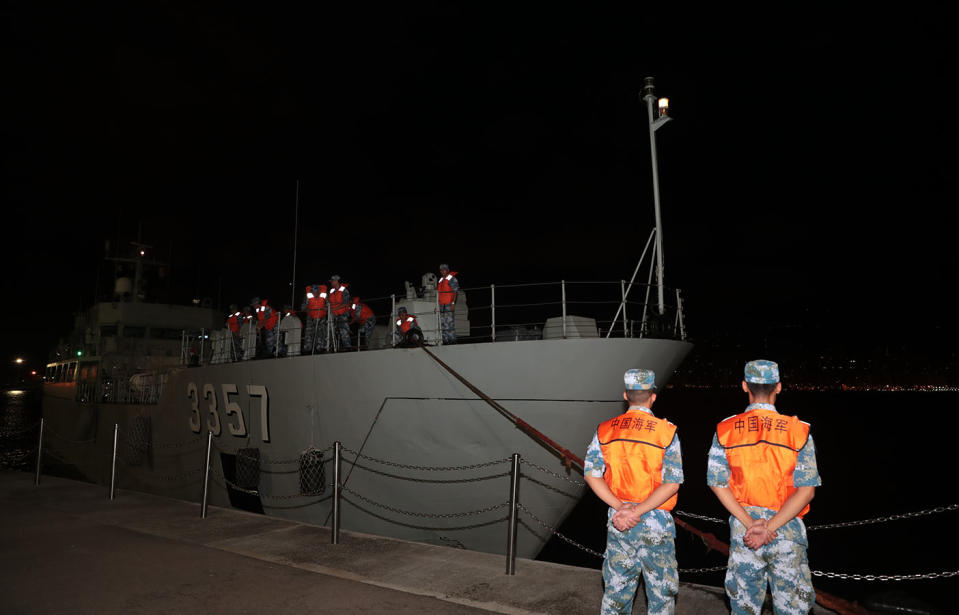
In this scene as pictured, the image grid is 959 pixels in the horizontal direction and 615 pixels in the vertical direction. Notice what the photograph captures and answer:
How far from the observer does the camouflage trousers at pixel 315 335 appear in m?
9.45

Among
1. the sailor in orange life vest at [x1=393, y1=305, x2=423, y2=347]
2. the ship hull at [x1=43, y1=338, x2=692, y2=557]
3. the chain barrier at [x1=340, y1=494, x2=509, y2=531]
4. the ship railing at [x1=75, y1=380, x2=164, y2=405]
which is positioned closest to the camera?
the ship hull at [x1=43, y1=338, x2=692, y2=557]

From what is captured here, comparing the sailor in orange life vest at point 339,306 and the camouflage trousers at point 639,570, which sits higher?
the sailor in orange life vest at point 339,306

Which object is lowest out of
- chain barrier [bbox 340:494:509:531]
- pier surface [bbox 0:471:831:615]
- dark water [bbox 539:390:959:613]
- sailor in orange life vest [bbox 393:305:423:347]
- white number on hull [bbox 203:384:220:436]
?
dark water [bbox 539:390:959:613]

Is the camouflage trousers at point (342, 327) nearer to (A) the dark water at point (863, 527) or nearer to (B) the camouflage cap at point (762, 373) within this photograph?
(B) the camouflage cap at point (762, 373)

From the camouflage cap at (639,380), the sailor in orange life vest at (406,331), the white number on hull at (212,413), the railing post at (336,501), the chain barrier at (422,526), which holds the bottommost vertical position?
the chain barrier at (422,526)

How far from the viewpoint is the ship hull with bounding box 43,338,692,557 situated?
22.9ft

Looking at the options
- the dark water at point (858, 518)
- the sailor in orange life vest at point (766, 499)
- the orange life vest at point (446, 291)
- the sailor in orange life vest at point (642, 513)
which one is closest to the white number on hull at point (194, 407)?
the dark water at point (858, 518)

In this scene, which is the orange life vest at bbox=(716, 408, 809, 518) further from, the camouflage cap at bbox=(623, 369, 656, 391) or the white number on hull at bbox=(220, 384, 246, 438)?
the white number on hull at bbox=(220, 384, 246, 438)

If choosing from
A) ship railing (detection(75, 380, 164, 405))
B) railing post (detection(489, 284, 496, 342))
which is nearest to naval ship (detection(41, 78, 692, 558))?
railing post (detection(489, 284, 496, 342))

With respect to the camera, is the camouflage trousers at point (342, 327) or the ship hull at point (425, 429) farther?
the camouflage trousers at point (342, 327)

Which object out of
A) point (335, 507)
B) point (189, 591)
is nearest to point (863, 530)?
point (335, 507)

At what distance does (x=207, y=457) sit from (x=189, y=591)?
313 centimetres

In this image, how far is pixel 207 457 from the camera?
733cm

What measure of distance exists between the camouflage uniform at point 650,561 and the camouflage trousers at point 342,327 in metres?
6.95
